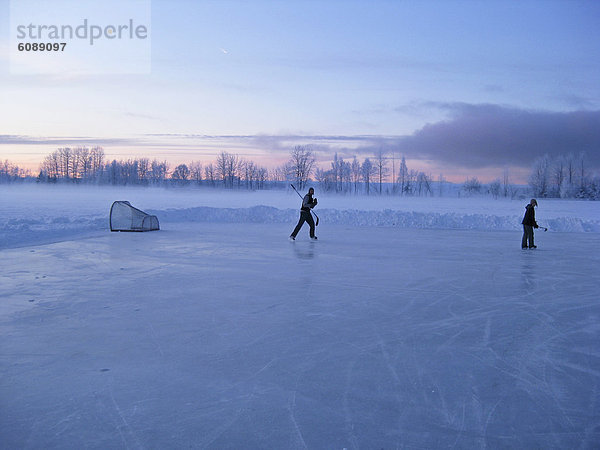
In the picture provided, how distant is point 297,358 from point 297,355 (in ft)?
0.24

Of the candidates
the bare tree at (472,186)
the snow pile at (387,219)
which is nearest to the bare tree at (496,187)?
the bare tree at (472,186)

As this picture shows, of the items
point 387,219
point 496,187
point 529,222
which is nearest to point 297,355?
point 529,222

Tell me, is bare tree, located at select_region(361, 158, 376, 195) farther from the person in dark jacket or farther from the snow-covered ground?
the snow-covered ground

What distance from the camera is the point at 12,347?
4004 millimetres

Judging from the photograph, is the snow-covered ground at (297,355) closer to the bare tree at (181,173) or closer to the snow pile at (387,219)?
the snow pile at (387,219)

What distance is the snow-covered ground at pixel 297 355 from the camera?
265 centimetres

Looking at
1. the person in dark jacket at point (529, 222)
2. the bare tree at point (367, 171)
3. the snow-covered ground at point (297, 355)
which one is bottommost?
the snow-covered ground at point (297, 355)

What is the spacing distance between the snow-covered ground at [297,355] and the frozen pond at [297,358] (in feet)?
0.05

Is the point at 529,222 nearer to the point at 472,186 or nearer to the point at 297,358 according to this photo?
the point at 297,358

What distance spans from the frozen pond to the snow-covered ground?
16 mm

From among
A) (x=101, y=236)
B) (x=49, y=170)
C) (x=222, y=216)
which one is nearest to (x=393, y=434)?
(x=101, y=236)

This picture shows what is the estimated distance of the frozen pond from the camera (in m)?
2.65

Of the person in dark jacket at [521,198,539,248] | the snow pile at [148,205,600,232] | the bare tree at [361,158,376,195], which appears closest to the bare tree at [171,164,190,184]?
the bare tree at [361,158,376,195]

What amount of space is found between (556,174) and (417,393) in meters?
70.3
